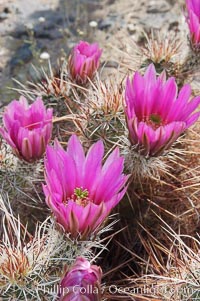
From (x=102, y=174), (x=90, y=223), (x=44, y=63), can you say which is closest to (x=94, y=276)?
(x=90, y=223)

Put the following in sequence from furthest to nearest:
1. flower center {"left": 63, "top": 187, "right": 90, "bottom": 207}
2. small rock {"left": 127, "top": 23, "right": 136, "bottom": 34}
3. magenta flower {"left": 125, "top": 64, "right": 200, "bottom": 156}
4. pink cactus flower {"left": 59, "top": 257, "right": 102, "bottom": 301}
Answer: small rock {"left": 127, "top": 23, "right": 136, "bottom": 34} → magenta flower {"left": 125, "top": 64, "right": 200, "bottom": 156} → flower center {"left": 63, "top": 187, "right": 90, "bottom": 207} → pink cactus flower {"left": 59, "top": 257, "right": 102, "bottom": 301}

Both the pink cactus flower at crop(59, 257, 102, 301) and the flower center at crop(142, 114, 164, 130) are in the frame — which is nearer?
the pink cactus flower at crop(59, 257, 102, 301)

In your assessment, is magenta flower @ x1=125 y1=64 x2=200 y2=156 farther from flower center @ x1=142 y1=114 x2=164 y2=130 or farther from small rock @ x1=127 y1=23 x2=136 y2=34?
small rock @ x1=127 y1=23 x2=136 y2=34

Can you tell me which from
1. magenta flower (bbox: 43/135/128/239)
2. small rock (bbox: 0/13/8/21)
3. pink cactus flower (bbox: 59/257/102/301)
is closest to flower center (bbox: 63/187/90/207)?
magenta flower (bbox: 43/135/128/239)

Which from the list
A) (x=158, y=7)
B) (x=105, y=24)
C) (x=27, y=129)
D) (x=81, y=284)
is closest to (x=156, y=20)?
(x=158, y=7)

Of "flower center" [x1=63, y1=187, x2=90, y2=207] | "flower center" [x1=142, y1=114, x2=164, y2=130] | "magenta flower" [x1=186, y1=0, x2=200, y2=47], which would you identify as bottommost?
"flower center" [x1=63, y1=187, x2=90, y2=207]

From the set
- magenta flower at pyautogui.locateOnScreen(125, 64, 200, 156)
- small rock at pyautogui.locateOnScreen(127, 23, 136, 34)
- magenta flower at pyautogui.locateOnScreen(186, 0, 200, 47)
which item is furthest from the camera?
small rock at pyautogui.locateOnScreen(127, 23, 136, 34)

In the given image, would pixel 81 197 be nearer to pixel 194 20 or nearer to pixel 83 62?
pixel 83 62

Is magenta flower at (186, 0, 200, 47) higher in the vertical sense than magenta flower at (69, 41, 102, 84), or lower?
higher
